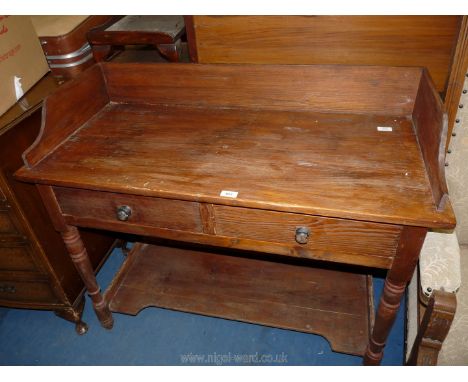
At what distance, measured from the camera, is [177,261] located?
210 cm

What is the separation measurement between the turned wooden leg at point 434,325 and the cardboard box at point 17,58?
1.70m

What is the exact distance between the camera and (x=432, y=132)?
1140mm

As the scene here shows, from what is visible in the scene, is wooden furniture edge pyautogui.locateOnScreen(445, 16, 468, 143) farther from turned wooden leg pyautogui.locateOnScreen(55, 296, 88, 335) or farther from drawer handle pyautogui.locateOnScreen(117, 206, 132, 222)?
turned wooden leg pyautogui.locateOnScreen(55, 296, 88, 335)

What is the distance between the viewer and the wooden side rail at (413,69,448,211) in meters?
1.00

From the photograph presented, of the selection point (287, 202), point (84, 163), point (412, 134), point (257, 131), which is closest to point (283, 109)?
point (257, 131)

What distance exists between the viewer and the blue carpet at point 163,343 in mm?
1806

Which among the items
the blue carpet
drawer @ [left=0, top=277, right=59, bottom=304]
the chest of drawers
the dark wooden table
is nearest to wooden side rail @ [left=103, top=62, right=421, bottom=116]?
the dark wooden table

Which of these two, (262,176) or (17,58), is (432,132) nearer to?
(262,176)

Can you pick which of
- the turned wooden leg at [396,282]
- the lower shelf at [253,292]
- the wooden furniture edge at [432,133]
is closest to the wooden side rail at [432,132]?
the wooden furniture edge at [432,133]

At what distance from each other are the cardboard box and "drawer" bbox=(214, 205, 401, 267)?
1060 mm

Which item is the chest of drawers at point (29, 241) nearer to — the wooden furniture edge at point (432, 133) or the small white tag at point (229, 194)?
the small white tag at point (229, 194)

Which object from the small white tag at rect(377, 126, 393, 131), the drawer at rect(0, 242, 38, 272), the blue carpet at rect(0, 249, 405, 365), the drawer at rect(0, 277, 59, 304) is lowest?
the blue carpet at rect(0, 249, 405, 365)

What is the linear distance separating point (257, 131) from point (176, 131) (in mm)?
327

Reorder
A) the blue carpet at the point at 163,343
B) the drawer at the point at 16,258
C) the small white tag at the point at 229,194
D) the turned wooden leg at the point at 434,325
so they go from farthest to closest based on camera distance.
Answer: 1. the blue carpet at the point at 163,343
2. the drawer at the point at 16,258
3. the small white tag at the point at 229,194
4. the turned wooden leg at the point at 434,325
